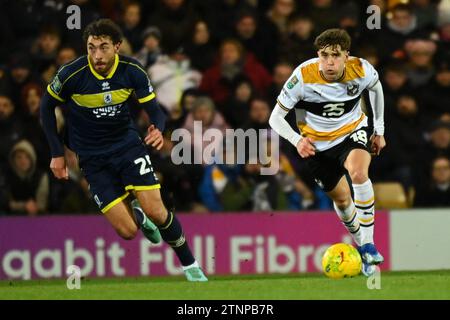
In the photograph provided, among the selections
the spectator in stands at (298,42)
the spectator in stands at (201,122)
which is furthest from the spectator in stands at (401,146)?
the spectator in stands at (201,122)

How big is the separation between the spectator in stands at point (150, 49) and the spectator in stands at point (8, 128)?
143 centimetres

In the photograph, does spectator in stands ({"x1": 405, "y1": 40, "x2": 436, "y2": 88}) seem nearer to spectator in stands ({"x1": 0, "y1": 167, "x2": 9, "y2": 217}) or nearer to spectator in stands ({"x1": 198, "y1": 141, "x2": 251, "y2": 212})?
spectator in stands ({"x1": 198, "y1": 141, "x2": 251, "y2": 212})

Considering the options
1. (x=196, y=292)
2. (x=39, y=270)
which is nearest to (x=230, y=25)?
(x=39, y=270)

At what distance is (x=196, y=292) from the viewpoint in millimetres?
8453

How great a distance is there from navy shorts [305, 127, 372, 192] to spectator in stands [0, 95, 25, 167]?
349cm

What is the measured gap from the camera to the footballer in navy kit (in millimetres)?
9352

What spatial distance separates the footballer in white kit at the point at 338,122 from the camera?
9328mm

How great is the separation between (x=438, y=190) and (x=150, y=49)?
331 centimetres

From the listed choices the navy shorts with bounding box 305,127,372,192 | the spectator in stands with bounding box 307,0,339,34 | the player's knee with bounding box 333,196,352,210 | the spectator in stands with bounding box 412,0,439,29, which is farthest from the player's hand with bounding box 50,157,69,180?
the spectator in stands with bounding box 412,0,439,29

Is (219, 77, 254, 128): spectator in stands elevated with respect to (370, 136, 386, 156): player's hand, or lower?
elevated

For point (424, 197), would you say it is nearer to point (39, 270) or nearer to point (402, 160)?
point (402, 160)

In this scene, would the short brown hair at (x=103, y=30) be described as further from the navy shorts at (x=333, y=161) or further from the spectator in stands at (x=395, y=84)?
the spectator in stands at (x=395, y=84)

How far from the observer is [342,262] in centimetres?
931

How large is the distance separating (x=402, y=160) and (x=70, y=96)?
167 inches
